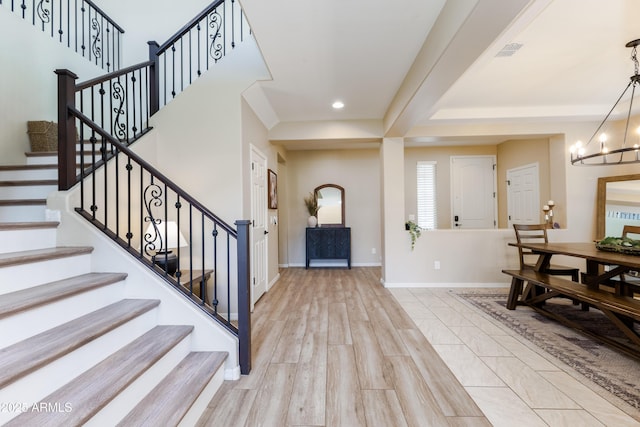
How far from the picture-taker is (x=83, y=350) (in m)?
1.34

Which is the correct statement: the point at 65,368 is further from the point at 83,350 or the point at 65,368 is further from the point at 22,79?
the point at 22,79

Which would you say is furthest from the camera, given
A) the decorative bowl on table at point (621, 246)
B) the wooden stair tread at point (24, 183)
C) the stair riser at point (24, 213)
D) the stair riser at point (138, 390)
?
the decorative bowl on table at point (621, 246)

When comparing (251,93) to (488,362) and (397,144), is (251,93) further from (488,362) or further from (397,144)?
(488,362)

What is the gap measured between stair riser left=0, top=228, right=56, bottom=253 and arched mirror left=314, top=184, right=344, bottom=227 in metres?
4.61

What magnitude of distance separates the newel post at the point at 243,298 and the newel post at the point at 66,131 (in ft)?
4.75

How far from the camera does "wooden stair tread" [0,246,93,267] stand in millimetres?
1488

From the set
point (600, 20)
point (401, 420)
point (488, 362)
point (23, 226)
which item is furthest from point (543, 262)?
point (23, 226)

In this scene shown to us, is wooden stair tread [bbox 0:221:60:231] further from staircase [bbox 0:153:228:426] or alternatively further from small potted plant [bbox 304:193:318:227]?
small potted plant [bbox 304:193:318:227]

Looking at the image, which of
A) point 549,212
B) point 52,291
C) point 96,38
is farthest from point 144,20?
point 549,212

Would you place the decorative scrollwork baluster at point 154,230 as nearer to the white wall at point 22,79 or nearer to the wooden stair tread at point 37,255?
the wooden stair tread at point 37,255

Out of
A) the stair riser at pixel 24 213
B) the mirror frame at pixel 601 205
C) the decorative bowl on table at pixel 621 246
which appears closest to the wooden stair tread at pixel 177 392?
the stair riser at pixel 24 213

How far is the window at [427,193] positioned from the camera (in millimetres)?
6211

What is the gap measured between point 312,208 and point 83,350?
4.88 m

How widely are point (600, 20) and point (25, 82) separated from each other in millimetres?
5587
